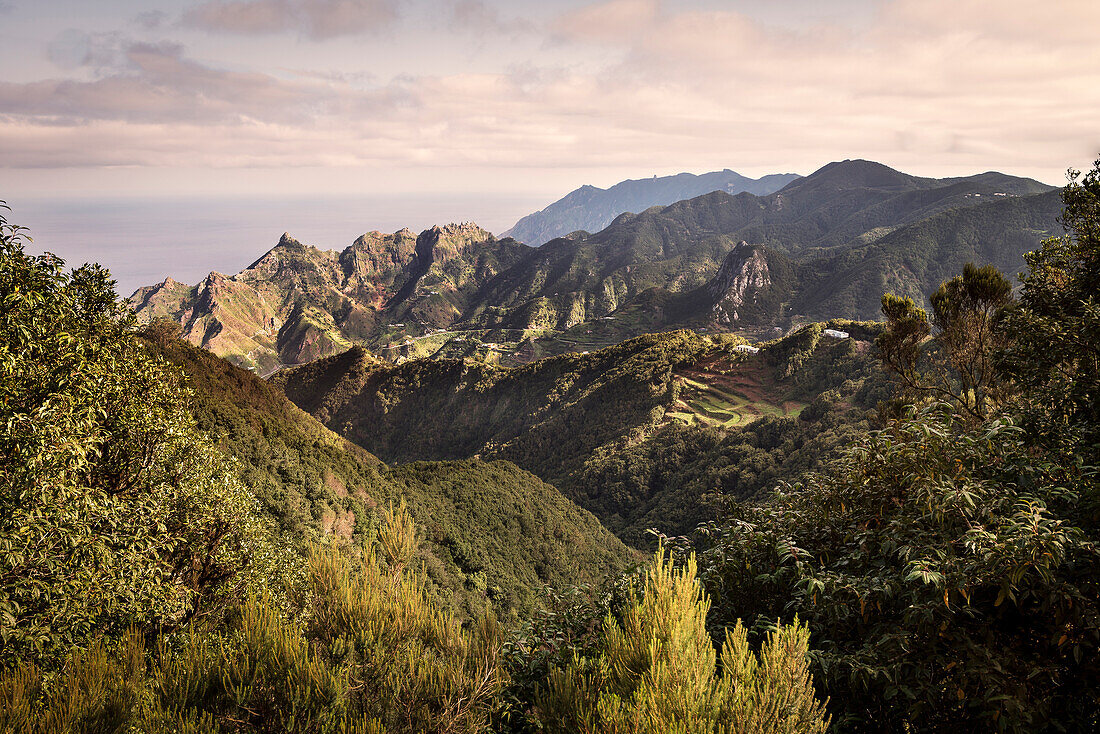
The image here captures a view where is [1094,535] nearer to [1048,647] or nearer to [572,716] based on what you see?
[1048,647]

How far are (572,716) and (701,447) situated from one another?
6904 centimetres

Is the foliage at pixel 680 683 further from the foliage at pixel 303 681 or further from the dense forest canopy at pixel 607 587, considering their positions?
the foliage at pixel 303 681

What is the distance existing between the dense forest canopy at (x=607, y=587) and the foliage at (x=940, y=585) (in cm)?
4

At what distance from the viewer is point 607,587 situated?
972cm

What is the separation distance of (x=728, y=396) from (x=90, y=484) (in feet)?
272

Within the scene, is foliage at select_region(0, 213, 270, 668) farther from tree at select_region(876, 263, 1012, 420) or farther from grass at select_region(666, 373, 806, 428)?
grass at select_region(666, 373, 806, 428)

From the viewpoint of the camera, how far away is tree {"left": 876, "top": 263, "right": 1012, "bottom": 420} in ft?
42.9

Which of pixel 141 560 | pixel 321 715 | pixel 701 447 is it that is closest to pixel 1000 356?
pixel 321 715

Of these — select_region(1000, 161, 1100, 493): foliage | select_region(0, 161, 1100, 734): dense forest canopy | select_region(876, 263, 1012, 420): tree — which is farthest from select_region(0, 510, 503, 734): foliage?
select_region(876, 263, 1012, 420): tree

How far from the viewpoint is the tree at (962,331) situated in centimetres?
1307

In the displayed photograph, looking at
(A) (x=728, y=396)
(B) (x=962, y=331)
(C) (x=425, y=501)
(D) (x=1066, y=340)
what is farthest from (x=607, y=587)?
(A) (x=728, y=396)

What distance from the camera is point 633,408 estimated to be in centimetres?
8600

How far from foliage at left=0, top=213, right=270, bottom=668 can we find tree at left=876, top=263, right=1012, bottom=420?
17.2m

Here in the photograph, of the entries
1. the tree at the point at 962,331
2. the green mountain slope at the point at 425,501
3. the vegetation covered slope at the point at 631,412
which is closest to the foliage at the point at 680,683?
the tree at the point at 962,331
